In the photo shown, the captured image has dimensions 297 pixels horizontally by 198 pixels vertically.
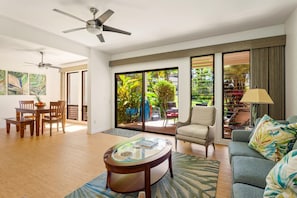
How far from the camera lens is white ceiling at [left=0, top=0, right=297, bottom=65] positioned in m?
2.52

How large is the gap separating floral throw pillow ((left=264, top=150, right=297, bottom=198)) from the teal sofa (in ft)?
0.71

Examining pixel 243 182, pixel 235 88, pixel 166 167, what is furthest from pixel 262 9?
pixel 166 167

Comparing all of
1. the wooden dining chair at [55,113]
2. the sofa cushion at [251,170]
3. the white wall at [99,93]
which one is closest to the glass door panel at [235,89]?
the sofa cushion at [251,170]

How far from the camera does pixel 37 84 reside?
6.41m

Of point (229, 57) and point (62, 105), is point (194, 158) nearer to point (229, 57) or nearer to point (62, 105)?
point (229, 57)

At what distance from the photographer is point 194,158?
116 inches

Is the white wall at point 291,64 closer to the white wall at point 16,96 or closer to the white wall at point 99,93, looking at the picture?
the white wall at point 99,93

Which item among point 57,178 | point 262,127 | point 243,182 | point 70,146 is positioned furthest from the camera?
point 70,146

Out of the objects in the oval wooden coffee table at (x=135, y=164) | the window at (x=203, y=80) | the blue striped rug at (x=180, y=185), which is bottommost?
the blue striped rug at (x=180, y=185)

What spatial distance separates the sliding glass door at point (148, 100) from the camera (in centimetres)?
491

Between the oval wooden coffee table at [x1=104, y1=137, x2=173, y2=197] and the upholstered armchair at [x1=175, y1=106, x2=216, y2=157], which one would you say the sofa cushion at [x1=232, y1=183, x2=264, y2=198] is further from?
the upholstered armchair at [x1=175, y1=106, x2=216, y2=157]

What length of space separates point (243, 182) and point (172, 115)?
3.59 metres

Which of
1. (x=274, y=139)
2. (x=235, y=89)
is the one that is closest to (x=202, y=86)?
(x=235, y=89)

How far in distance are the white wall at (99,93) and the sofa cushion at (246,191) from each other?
14.4 ft
